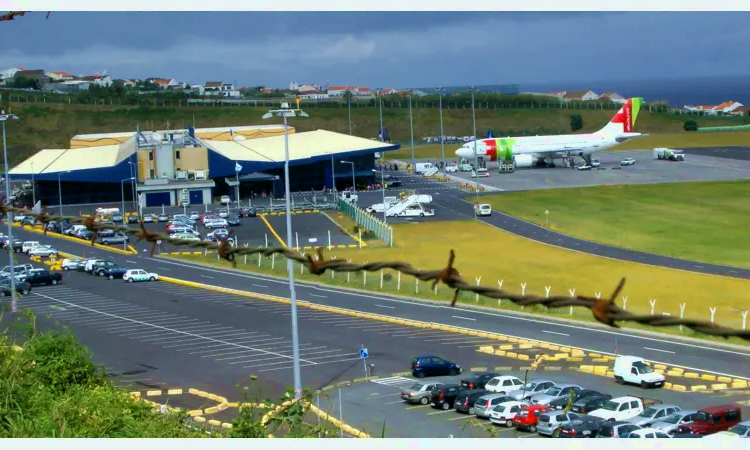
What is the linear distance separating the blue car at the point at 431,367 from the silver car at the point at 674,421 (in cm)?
509

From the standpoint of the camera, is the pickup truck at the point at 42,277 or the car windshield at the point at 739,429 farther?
the pickup truck at the point at 42,277

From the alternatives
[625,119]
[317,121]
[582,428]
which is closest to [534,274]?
[582,428]

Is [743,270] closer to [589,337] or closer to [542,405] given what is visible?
[589,337]

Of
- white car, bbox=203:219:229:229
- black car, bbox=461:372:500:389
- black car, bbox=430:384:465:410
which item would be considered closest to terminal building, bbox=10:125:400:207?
white car, bbox=203:219:229:229

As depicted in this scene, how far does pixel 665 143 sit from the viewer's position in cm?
8938

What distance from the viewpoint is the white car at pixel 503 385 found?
17.9m

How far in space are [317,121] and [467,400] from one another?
8140 cm

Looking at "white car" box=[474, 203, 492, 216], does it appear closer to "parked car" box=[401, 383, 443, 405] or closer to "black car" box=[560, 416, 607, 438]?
"parked car" box=[401, 383, 443, 405]

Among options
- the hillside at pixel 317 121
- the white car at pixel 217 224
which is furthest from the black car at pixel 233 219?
the hillside at pixel 317 121

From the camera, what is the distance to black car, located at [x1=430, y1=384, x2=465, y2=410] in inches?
675

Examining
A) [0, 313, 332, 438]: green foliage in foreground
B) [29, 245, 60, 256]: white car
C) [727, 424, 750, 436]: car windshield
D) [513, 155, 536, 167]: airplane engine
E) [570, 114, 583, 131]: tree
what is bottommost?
[727, 424, 750, 436]: car windshield

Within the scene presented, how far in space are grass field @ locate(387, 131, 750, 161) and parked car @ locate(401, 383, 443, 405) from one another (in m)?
64.6

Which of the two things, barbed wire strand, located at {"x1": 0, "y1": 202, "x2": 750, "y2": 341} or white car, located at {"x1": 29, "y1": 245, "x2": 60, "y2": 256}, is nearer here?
barbed wire strand, located at {"x1": 0, "y1": 202, "x2": 750, "y2": 341}

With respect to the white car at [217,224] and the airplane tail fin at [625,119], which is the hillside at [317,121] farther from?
the white car at [217,224]
